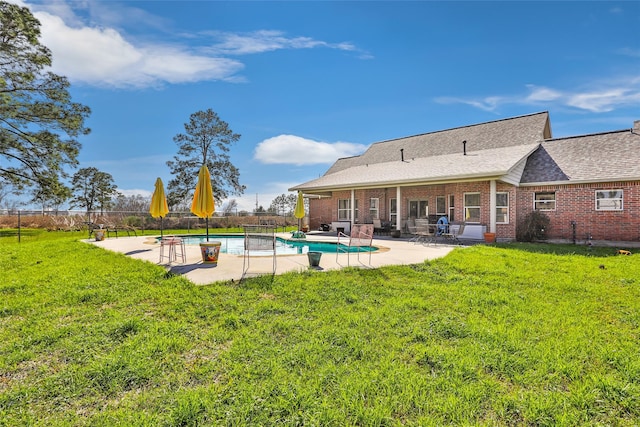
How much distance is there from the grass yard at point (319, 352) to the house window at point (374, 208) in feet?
46.2

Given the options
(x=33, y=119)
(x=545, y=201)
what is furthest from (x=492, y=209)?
(x=33, y=119)

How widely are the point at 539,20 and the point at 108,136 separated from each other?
24.8 meters

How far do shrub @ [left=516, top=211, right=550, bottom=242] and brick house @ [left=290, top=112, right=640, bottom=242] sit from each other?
457 mm

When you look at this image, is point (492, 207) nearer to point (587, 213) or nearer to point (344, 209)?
point (587, 213)

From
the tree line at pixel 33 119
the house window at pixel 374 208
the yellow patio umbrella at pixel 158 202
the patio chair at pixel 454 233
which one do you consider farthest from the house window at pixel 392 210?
the tree line at pixel 33 119

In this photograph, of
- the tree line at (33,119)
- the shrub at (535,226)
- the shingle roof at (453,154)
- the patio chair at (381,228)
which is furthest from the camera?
the tree line at (33,119)

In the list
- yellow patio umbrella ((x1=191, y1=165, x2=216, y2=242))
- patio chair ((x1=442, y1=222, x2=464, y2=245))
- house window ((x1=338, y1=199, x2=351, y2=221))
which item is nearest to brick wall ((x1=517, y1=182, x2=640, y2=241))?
patio chair ((x1=442, y1=222, x2=464, y2=245))

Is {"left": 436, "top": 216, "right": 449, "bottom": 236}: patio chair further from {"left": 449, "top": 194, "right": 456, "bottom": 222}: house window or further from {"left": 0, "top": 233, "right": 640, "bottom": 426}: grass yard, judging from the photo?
{"left": 0, "top": 233, "right": 640, "bottom": 426}: grass yard

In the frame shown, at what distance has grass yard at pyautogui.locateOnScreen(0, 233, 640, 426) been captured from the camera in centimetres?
261

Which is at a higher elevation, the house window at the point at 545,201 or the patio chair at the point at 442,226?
the house window at the point at 545,201

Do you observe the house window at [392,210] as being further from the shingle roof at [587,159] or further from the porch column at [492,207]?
the shingle roof at [587,159]

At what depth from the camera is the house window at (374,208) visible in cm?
2061

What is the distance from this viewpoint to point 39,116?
24578 mm

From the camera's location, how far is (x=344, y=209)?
22578 millimetres
